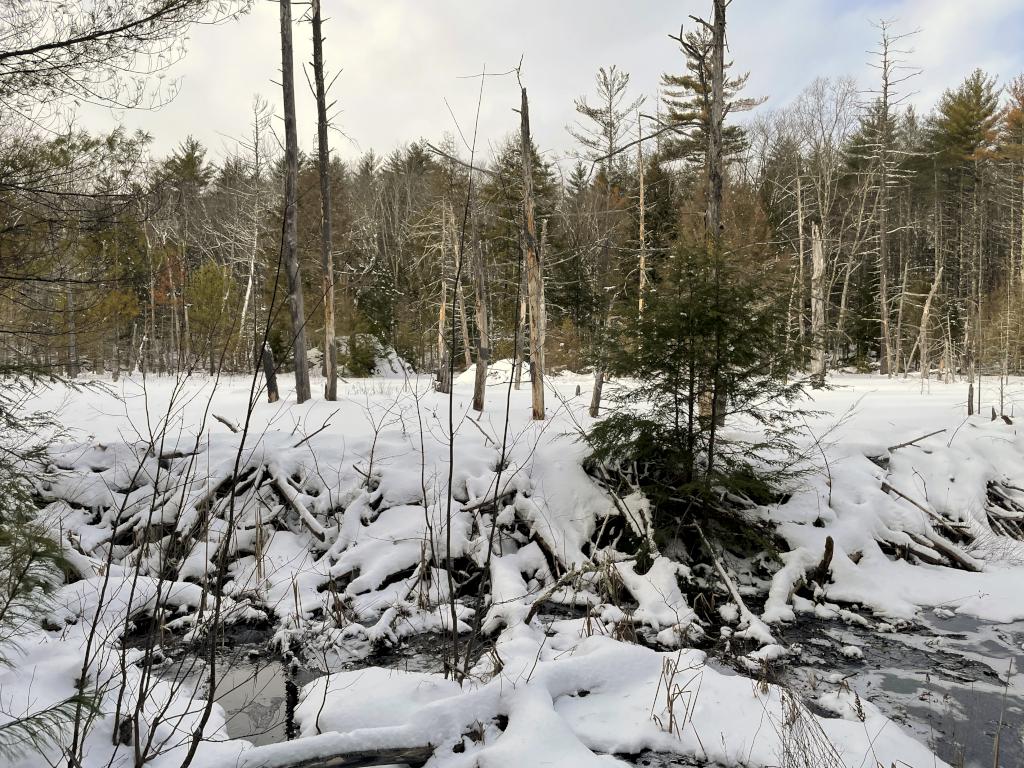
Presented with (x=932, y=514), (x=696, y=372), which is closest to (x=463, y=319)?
(x=696, y=372)

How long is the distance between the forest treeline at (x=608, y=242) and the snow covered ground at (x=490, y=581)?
197 cm

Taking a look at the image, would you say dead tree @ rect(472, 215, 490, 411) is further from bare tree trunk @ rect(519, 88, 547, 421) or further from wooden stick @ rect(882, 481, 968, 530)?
wooden stick @ rect(882, 481, 968, 530)

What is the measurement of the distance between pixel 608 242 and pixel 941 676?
1604 centimetres

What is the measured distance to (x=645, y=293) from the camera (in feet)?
21.8

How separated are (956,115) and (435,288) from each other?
89.6ft

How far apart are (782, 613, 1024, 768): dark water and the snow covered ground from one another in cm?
26

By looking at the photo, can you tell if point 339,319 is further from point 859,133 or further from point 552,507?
point 859,133

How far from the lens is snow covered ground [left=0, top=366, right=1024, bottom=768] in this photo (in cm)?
346

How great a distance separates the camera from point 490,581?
263 inches

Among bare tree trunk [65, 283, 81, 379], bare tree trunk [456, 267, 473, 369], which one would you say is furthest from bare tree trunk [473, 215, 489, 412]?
bare tree trunk [65, 283, 81, 379]

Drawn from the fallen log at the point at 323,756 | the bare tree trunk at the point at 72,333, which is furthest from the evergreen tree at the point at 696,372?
the bare tree trunk at the point at 72,333

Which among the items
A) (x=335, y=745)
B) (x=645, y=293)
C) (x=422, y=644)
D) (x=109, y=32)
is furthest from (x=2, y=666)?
(x=645, y=293)

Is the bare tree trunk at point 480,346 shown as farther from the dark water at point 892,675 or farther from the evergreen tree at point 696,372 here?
the dark water at point 892,675

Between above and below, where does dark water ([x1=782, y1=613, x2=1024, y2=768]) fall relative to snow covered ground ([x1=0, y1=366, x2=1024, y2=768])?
below
